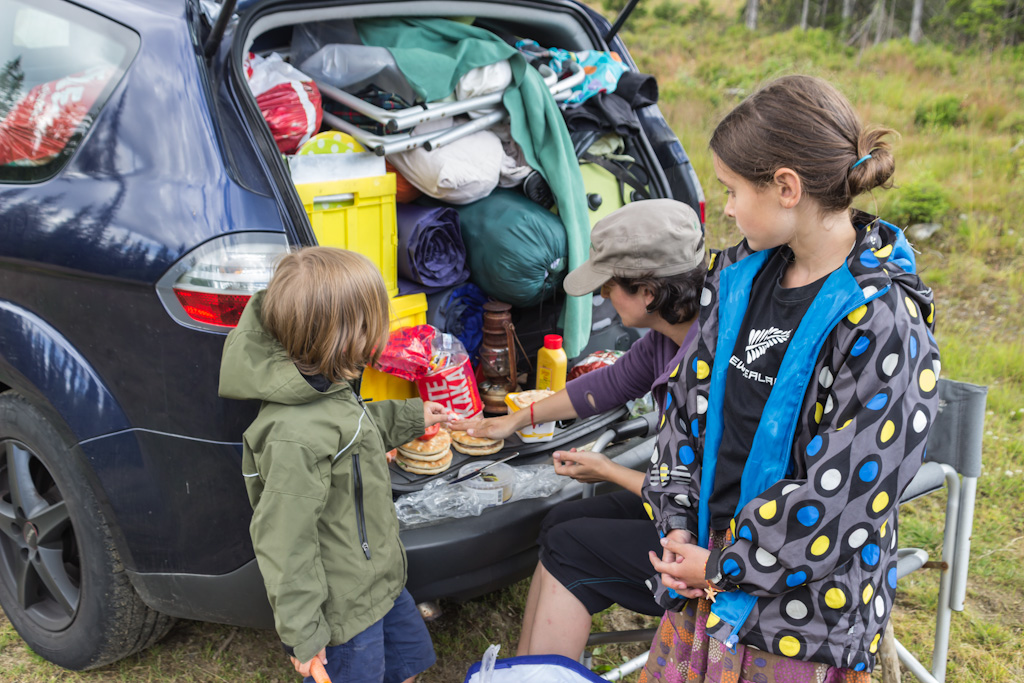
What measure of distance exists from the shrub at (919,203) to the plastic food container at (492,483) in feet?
17.6

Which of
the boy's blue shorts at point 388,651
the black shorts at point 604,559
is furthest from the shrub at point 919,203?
the boy's blue shorts at point 388,651

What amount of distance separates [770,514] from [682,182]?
1.97 metres

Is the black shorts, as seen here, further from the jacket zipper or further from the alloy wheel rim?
the alloy wheel rim

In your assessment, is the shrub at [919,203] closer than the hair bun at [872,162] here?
No

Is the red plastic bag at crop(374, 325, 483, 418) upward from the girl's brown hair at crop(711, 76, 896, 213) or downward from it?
downward

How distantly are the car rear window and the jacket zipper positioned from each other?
967 mm

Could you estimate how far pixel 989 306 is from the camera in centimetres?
528

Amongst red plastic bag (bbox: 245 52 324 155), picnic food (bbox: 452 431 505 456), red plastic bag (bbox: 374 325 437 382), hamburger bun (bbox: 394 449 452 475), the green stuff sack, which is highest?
red plastic bag (bbox: 245 52 324 155)

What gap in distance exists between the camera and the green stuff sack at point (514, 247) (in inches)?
103

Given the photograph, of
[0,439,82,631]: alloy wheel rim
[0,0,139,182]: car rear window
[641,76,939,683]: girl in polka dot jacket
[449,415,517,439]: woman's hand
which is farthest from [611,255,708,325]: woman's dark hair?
[0,439,82,631]: alloy wheel rim

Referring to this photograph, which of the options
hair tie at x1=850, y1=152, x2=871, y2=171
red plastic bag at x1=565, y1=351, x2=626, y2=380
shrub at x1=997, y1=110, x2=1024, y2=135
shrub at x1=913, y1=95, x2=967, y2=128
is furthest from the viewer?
shrub at x1=913, y1=95, x2=967, y2=128

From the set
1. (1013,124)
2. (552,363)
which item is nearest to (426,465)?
(552,363)

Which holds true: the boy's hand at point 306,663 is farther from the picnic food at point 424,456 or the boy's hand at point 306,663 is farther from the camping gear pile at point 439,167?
the camping gear pile at point 439,167

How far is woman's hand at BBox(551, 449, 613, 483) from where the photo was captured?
2.02m
